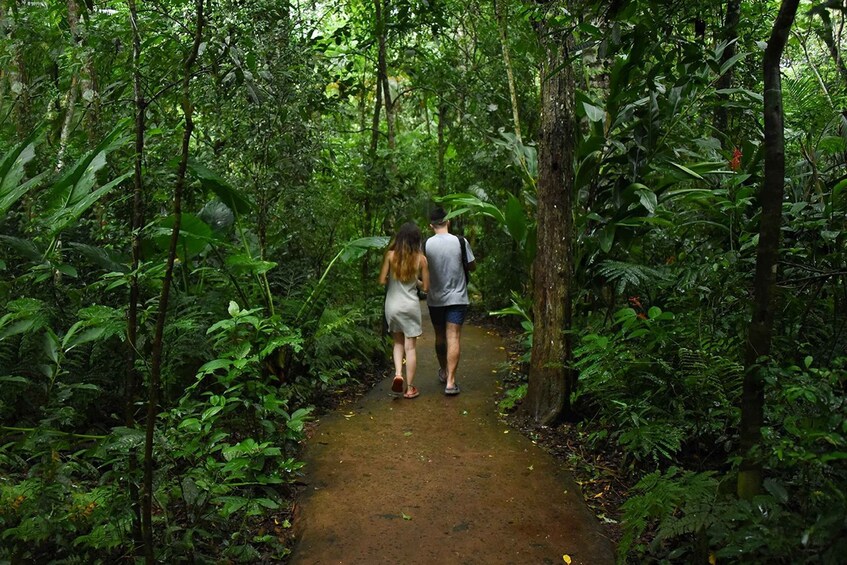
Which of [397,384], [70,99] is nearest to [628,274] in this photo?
[397,384]

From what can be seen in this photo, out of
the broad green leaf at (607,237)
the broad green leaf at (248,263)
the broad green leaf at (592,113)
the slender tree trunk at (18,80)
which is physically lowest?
the broad green leaf at (248,263)

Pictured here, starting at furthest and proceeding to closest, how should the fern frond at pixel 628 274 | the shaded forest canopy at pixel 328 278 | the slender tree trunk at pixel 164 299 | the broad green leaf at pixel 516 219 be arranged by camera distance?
1. the broad green leaf at pixel 516 219
2. the fern frond at pixel 628 274
3. the shaded forest canopy at pixel 328 278
4. the slender tree trunk at pixel 164 299

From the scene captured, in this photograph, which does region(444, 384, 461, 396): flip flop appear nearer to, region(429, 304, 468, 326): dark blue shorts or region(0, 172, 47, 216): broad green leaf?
region(429, 304, 468, 326): dark blue shorts

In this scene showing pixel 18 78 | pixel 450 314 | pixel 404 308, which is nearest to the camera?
pixel 18 78

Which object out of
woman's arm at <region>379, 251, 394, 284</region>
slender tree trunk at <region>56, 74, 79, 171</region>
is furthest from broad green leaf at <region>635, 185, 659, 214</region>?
slender tree trunk at <region>56, 74, 79, 171</region>

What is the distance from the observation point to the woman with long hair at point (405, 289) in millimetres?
6156

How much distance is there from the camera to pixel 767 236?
8.21ft

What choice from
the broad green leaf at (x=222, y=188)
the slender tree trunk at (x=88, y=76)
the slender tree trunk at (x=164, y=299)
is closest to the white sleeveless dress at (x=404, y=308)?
the broad green leaf at (x=222, y=188)

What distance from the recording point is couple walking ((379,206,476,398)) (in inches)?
243

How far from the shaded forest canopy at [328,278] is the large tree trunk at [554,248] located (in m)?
0.02

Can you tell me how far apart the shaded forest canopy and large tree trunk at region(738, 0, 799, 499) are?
0.01 metres

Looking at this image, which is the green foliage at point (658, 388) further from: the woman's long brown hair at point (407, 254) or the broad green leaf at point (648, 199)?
the woman's long brown hair at point (407, 254)

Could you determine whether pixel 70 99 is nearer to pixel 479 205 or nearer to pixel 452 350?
pixel 479 205

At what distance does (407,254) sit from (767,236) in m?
3.96
